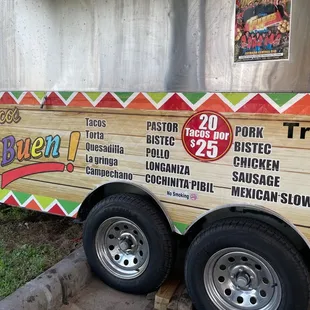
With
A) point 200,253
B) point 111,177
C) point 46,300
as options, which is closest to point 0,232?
point 46,300

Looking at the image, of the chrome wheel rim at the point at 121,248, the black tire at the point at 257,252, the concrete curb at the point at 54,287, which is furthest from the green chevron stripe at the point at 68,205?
the black tire at the point at 257,252

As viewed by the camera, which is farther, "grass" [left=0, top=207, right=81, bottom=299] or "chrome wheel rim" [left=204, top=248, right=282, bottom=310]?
"grass" [left=0, top=207, right=81, bottom=299]

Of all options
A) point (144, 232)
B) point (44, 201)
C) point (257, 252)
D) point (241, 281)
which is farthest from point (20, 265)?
point (257, 252)

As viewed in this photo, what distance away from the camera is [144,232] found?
123 inches

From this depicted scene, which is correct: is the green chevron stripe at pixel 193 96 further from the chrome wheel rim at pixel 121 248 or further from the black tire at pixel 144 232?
the chrome wheel rim at pixel 121 248

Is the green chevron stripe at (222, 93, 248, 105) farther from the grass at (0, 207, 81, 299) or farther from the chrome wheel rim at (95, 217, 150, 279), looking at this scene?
the grass at (0, 207, 81, 299)

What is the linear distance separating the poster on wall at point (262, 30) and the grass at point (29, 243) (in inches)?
96.3

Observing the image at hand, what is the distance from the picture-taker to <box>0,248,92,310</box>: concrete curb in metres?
2.85

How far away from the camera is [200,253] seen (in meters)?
2.82

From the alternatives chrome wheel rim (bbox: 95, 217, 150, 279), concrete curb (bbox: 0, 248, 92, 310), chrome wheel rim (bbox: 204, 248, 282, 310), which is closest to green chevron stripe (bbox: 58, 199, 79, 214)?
chrome wheel rim (bbox: 95, 217, 150, 279)

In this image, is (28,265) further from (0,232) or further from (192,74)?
(192,74)

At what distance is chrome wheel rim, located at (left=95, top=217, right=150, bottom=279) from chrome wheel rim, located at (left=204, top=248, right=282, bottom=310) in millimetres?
617

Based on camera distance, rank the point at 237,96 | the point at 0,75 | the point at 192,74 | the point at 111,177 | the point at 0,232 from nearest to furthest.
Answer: the point at 237,96, the point at 192,74, the point at 111,177, the point at 0,75, the point at 0,232

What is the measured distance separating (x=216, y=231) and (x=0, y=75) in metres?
2.53
